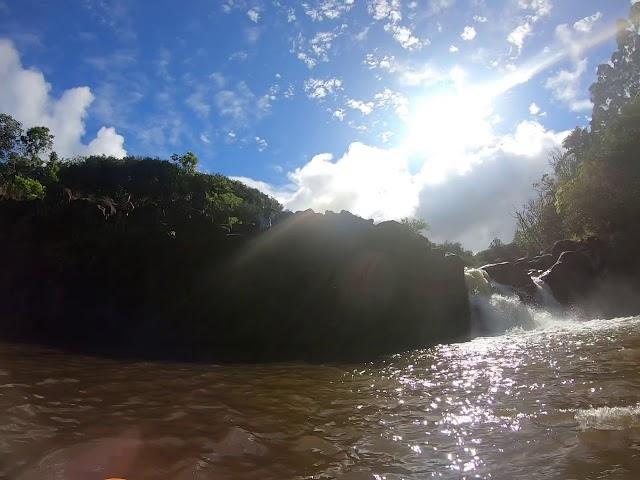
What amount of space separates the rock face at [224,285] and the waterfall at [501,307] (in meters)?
1.17

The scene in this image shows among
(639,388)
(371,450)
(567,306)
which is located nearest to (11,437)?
(371,450)

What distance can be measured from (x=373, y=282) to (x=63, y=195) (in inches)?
649

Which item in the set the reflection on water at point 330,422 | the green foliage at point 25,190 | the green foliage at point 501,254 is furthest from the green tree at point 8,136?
the green foliage at point 501,254

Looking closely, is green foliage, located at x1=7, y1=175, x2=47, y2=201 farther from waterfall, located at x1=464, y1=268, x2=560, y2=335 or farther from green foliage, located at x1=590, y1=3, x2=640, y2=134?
green foliage, located at x1=590, y1=3, x2=640, y2=134

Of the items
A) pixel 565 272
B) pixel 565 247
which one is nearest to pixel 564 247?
pixel 565 247

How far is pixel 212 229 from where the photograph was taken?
754 inches

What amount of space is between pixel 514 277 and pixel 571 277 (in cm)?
333

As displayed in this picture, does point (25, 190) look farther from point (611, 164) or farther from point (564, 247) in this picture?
point (611, 164)

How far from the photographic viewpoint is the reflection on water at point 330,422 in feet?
13.8

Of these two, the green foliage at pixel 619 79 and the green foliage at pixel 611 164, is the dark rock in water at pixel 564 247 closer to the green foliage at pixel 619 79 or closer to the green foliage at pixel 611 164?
the green foliage at pixel 611 164

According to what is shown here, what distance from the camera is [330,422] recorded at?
20.1ft

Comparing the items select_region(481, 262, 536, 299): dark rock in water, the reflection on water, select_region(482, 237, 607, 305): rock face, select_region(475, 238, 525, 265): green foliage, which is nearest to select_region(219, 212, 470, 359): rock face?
select_region(481, 262, 536, 299): dark rock in water

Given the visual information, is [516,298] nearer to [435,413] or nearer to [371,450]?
[435,413]

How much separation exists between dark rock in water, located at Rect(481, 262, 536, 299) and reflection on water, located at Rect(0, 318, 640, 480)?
1358 cm
